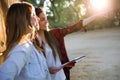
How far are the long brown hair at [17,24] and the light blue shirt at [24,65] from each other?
0.07m

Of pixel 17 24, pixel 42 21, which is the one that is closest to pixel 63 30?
pixel 42 21

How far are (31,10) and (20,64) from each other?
40 cm

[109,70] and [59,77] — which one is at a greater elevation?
[59,77]

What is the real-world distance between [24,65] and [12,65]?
0.11m

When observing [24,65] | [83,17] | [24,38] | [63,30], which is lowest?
[83,17]

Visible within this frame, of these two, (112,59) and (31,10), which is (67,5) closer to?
(112,59)

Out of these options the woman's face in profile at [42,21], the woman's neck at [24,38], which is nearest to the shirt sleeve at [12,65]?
the woman's neck at [24,38]

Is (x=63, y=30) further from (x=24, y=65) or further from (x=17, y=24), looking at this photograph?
(x=24, y=65)

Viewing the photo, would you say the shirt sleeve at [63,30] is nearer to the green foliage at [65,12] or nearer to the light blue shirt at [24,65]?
the light blue shirt at [24,65]

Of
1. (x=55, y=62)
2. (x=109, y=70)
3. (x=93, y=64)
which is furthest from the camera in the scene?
(x=93, y=64)

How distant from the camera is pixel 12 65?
1.79 metres

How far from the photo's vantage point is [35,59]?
197 centimetres

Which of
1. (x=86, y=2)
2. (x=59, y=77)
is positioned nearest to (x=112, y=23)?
(x=86, y=2)

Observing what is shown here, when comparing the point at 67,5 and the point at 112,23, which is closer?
the point at 112,23
